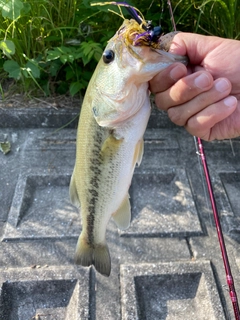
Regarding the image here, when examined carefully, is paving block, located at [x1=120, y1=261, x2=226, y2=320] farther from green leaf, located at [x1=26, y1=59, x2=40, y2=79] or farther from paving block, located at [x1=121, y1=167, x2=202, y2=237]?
green leaf, located at [x1=26, y1=59, x2=40, y2=79]

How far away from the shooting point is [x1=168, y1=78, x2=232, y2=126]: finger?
4.75ft

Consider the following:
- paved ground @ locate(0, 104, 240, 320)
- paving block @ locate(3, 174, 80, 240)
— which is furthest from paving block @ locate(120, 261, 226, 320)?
paving block @ locate(3, 174, 80, 240)

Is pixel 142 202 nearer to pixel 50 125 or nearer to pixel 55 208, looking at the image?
pixel 55 208

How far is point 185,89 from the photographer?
147 cm


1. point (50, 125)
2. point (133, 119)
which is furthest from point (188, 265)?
point (50, 125)

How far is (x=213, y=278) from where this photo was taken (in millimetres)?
2176

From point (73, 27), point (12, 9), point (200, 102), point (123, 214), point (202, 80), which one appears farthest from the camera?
point (73, 27)

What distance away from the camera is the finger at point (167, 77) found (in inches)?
55.7

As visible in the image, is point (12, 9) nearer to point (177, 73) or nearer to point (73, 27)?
point (73, 27)

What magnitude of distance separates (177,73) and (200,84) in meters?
0.11

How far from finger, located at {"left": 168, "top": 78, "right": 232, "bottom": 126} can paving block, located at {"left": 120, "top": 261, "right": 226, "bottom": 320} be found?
1.05m

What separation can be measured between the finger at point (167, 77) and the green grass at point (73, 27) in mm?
1636

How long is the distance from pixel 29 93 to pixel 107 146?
230cm

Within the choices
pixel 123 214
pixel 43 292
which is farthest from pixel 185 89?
pixel 43 292
